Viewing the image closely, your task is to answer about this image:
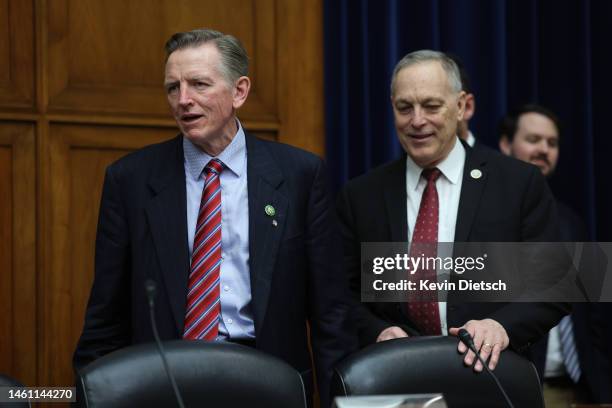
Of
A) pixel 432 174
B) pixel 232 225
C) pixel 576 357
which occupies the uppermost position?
pixel 432 174

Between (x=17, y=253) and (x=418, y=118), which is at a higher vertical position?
(x=418, y=118)

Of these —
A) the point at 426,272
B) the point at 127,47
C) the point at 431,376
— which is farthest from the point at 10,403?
the point at 127,47

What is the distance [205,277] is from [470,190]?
903 mm

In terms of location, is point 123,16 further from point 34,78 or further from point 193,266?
point 193,266

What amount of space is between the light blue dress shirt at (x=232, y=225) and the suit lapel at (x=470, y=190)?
681mm

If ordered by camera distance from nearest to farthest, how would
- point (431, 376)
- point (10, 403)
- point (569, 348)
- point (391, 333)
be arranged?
point (10, 403) → point (431, 376) → point (391, 333) → point (569, 348)

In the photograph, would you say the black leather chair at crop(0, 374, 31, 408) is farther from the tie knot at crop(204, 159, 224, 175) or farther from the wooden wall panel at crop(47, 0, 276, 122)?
the wooden wall panel at crop(47, 0, 276, 122)

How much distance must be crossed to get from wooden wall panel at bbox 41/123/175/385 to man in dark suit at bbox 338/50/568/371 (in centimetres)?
101

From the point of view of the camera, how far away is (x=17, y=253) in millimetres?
3496

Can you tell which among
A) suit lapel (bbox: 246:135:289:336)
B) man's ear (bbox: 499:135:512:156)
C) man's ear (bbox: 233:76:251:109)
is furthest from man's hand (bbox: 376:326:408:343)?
man's ear (bbox: 499:135:512:156)

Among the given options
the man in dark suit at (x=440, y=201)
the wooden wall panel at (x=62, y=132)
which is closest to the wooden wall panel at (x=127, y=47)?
the wooden wall panel at (x=62, y=132)

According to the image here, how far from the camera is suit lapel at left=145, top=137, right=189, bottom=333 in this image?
2.69 metres

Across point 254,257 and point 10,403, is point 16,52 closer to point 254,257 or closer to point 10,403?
point 254,257

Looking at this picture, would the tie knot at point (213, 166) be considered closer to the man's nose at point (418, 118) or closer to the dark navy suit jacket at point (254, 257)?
the dark navy suit jacket at point (254, 257)
